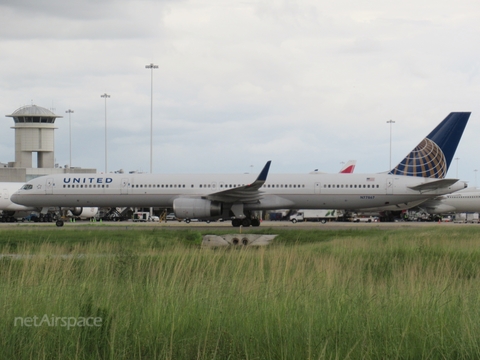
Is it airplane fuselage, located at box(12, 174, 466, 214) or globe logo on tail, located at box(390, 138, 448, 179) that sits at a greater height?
globe logo on tail, located at box(390, 138, 448, 179)

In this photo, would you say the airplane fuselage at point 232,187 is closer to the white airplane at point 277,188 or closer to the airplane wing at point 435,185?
the white airplane at point 277,188

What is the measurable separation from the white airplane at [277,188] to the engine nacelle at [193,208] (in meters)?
0.46

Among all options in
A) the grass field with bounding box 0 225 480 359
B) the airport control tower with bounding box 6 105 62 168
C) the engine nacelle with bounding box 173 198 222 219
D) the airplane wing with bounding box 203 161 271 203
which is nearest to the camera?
the grass field with bounding box 0 225 480 359

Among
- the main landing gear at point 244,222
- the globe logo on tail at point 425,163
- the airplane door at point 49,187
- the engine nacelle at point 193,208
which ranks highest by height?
the globe logo on tail at point 425,163

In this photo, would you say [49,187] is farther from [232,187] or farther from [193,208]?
[232,187]

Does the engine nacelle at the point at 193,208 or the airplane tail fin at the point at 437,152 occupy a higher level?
the airplane tail fin at the point at 437,152

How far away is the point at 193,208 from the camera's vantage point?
38156 millimetres

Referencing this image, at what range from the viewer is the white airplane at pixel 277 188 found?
40281 millimetres

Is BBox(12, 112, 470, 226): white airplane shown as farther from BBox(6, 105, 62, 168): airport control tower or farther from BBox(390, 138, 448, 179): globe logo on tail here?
BBox(6, 105, 62, 168): airport control tower

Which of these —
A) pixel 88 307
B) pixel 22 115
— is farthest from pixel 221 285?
pixel 22 115

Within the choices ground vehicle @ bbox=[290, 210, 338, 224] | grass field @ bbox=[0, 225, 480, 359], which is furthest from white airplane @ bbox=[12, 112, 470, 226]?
ground vehicle @ bbox=[290, 210, 338, 224]

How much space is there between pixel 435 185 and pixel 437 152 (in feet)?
9.76

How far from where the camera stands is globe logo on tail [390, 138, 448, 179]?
41.5 meters

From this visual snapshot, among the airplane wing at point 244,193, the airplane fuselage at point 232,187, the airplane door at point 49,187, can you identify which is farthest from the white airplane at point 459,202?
the airplane door at point 49,187
